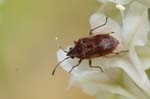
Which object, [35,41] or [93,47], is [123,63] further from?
[35,41]

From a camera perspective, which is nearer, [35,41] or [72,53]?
[72,53]

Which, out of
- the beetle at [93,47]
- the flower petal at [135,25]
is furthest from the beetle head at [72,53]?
the flower petal at [135,25]

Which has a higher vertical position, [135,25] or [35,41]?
[135,25]

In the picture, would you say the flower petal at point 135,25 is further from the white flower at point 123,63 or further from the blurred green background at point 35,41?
the blurred green background at point 35,41

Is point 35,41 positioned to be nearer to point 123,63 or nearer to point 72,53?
point 72,53

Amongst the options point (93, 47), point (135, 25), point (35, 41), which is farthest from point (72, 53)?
point (35, 41)

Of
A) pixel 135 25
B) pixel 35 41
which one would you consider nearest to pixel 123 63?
pixel 135 25
